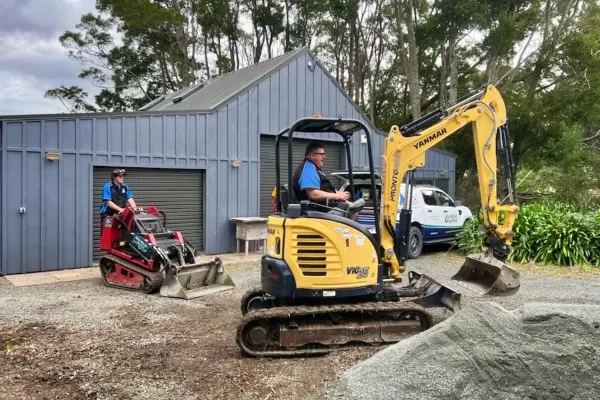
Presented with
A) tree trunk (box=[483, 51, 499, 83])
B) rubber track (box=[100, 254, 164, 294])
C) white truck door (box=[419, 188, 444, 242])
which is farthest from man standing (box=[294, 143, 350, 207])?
tree trunk (box=[483, 51, 499, 83])

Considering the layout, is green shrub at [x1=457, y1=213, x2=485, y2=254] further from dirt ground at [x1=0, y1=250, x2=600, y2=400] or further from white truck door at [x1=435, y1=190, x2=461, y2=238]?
dirt ground at [x1=0, y1=250, x2=600, y2=400]

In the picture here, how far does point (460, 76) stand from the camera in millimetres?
26172

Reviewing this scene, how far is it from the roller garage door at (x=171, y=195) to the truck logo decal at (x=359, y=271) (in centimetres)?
724

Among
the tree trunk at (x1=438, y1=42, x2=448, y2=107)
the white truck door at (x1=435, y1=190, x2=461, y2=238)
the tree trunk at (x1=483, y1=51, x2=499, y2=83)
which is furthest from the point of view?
the tree trunk at (x1=438, y1=42, x2=448, y2=107)

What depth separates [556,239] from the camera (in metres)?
11.0

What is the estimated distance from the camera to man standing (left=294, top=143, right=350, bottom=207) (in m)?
5.17

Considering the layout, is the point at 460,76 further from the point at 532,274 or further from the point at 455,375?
the point at 455,375

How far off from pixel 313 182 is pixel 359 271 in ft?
3.44

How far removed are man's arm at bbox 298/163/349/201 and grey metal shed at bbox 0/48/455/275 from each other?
6603 millimetres

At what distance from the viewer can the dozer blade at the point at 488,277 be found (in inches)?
235

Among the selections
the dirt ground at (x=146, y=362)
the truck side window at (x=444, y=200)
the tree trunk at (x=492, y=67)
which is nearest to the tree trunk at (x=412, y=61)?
the tree trunk at (x=492, y=67)

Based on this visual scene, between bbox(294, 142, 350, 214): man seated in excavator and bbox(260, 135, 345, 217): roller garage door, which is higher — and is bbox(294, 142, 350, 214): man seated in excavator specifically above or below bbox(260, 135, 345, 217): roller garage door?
below

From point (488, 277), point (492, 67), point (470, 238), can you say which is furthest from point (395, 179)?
point (492, 67)

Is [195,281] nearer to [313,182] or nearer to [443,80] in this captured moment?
[313,182]
